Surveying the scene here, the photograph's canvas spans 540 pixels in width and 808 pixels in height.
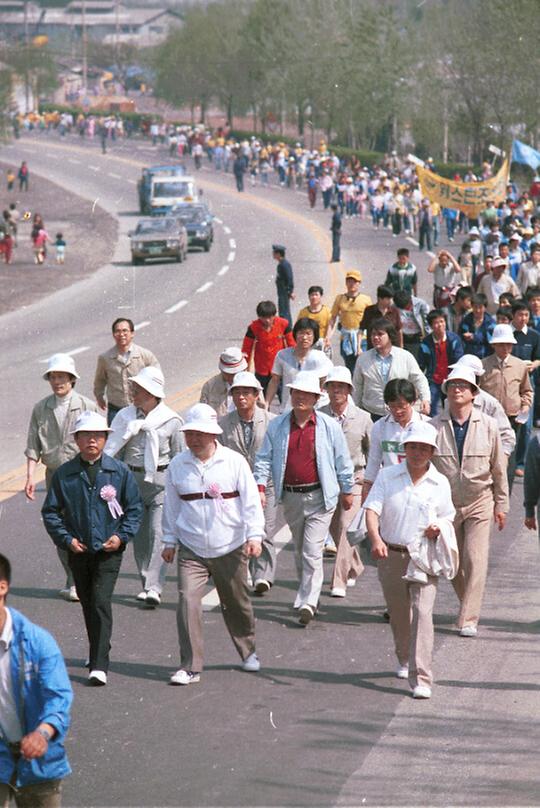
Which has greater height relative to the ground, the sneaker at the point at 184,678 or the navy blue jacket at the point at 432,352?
the navy blue jacket at the point at 432,352

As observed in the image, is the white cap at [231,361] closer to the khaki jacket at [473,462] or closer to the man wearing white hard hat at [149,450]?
the man wearing white hard hat at [149,450]

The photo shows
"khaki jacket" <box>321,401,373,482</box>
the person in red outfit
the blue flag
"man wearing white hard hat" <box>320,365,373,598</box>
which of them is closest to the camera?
"man wearing white hard hat" <box>320,365,373,598</box>

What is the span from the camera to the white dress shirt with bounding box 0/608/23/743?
21.3 feet

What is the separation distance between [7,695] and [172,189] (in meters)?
55.0

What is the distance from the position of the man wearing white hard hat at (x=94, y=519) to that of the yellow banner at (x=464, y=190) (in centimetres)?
2947

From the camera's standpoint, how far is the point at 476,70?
215ft

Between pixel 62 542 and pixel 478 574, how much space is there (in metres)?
2.88

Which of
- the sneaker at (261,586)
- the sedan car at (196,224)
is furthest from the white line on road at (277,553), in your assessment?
the sedan car at (196,224)

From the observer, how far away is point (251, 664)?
10.4 meters

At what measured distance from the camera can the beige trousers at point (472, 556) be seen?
1122 cm

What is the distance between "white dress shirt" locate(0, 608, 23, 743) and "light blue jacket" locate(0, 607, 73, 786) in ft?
0.05

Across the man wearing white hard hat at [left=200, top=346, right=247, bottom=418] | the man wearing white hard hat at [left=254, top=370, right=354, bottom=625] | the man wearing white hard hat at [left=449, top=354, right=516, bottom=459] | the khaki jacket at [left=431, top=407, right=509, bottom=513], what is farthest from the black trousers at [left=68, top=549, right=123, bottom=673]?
the man wearing white hard hat at [left=200, top=346, right=247, bottom=418]

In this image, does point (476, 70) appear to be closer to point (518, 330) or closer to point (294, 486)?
point (518, 330)

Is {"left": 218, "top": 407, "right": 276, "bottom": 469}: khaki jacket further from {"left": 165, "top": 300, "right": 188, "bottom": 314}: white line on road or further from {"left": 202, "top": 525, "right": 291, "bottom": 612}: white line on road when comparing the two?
{"left": 165, "top": 300, "right": 188, "bottom": 314}: white line on road
